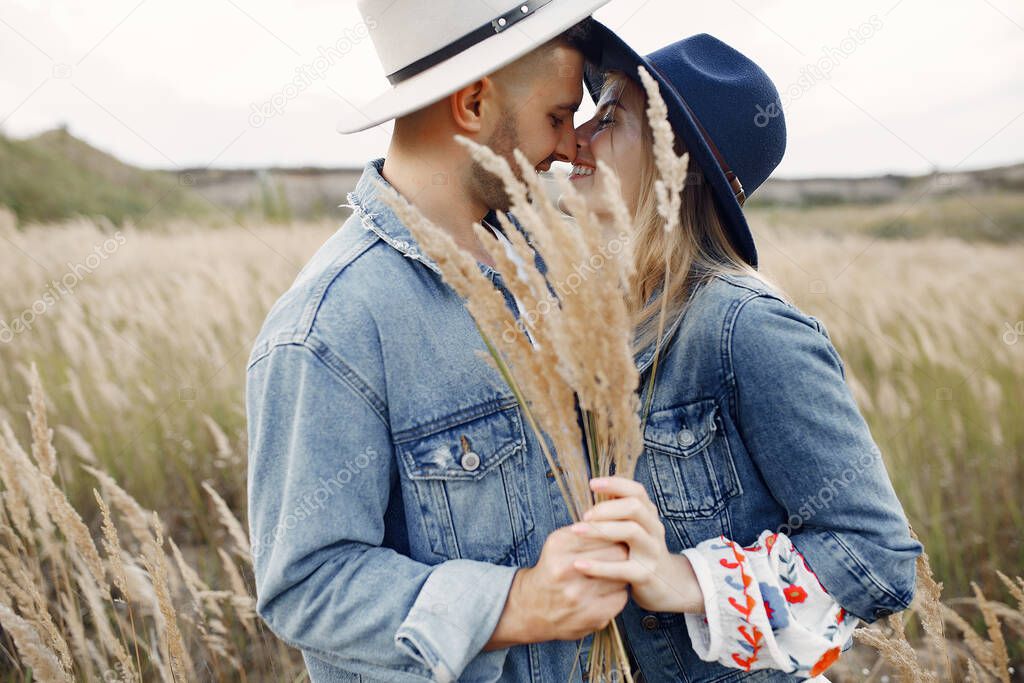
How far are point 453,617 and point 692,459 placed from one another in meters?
0.61

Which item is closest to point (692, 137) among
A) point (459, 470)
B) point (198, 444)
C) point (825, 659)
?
point (459, 470)

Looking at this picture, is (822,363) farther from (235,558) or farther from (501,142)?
(235,558)

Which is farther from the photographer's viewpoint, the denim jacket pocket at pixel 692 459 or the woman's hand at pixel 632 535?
the denim jacket pocket at pixel 692 459

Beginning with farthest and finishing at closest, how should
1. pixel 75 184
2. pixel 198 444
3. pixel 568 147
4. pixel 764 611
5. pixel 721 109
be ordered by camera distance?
pixel 75 184 → pixel 198 444 → pixel 568 147 → pixel 721 109 → pixel 764 611

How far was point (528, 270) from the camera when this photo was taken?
1.12 metres

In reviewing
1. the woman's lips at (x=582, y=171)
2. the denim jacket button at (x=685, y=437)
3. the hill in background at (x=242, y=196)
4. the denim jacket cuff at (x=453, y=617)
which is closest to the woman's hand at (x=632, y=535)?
the denim jacket cuff at (x=453, y=617)

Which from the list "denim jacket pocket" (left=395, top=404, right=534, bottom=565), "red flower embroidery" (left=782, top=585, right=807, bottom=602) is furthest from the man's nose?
"red flower embroidery" (left=782, top=585, right=807, bottom=602)

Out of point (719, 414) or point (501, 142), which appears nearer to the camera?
point (719, 414)

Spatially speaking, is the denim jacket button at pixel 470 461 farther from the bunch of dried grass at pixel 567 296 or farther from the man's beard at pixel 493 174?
the man's beard at pixel 493 174

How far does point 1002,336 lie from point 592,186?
3799 mm

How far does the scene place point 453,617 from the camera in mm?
1324

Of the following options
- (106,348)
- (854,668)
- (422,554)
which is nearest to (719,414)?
(422,554)

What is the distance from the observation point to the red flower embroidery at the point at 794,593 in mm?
1435

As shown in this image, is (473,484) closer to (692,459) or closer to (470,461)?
(470,461)
